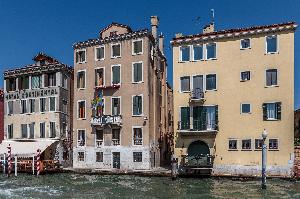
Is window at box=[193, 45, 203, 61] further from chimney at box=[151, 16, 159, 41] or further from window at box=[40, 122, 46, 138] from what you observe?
window at box=[40, 122, 46, 138]

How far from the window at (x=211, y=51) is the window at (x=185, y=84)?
2.98m

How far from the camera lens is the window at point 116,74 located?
1533 inches

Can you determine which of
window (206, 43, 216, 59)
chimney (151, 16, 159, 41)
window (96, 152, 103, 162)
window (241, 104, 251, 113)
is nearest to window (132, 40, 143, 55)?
chimney (151, 16, 159, 41)

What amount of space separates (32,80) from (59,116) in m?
6.04

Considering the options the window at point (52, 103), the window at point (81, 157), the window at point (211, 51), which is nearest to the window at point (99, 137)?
the window at point (81, 157)

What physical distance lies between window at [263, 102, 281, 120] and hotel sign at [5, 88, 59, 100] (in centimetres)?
2396

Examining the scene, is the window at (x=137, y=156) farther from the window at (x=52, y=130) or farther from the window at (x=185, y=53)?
the window at (x=185, y=53)

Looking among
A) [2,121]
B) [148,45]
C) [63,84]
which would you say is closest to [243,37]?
[148,45]

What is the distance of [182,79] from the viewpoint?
35.1m

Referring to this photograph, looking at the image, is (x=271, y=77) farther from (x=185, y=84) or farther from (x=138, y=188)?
(x=138, y=188)

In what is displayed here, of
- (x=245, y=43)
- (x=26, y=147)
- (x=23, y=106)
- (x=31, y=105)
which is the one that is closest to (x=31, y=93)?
(x=31, y=105)

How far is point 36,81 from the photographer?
43.4m

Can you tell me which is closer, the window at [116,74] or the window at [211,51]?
the window at [211,51]

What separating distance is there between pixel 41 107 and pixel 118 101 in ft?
35.0
